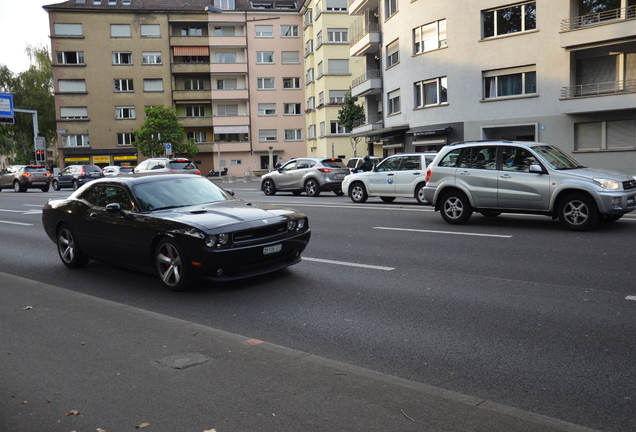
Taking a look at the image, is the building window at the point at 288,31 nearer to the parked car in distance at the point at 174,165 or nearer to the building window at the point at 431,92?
the building window at the point at 431,92

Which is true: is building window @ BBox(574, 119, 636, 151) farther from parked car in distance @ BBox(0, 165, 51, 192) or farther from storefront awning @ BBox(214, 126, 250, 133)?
storefront awning @ BBox(214, 126, 250, 133)

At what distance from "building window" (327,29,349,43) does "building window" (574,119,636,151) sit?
32.6m

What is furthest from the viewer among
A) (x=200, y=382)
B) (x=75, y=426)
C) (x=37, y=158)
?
(x=37, y=158)

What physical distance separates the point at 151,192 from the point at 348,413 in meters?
5.48

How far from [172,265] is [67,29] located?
6730 cm

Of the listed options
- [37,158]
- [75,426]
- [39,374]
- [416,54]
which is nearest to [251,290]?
[39,374]

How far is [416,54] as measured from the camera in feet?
117

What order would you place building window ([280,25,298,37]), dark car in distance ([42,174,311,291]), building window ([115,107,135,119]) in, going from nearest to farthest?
dark car in distance ([42,174,311,291]) → building window ([115,107,135,119]) → building window ([280,25,298,37])

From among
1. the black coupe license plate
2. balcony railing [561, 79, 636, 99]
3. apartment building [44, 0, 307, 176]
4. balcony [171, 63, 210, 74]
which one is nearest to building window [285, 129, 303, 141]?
apartment building [44, 0, 307, 176]

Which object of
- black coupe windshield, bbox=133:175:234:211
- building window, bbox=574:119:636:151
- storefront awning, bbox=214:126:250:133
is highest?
storefront awning, bbox=214:126:250:133

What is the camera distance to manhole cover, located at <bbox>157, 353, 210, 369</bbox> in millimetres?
4578

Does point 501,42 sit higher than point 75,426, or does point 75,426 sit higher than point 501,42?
point 501,42

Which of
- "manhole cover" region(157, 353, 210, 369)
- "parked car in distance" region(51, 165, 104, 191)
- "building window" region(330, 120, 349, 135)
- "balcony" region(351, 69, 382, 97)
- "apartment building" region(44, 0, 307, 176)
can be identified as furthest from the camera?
"apartment building" region(44, 0, 307, 176)

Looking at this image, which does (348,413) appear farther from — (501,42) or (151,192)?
(501,42)
